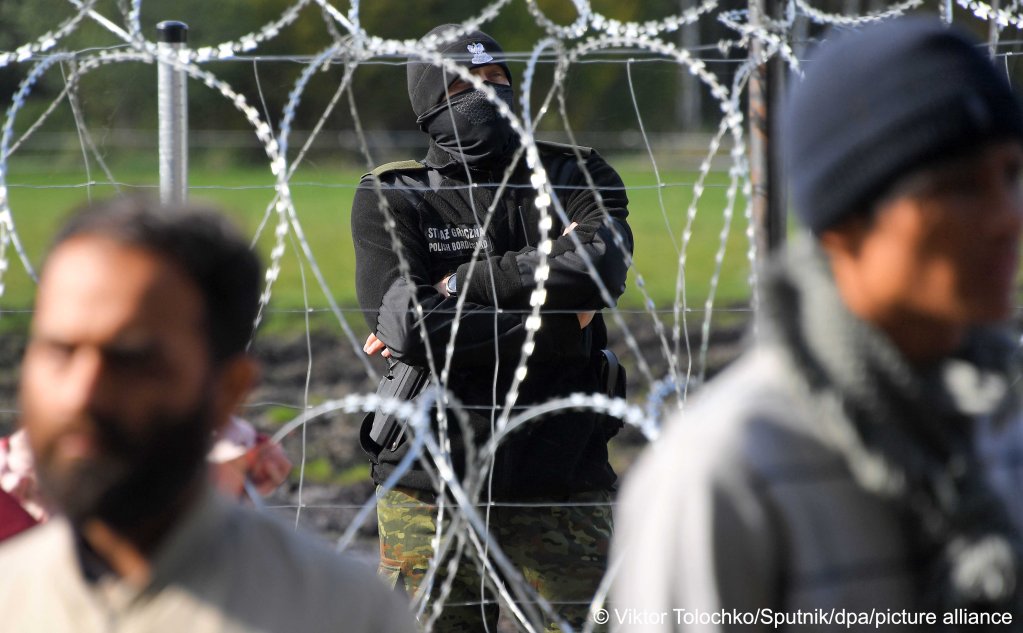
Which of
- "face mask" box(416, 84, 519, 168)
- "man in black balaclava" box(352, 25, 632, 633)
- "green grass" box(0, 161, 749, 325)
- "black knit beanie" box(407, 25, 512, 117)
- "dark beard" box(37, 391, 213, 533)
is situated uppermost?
"black knit beanie" box(407, 25, 512, 117)

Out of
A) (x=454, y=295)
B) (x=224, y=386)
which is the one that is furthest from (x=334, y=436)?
(x=224, y=386)

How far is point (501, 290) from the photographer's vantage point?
3049mm

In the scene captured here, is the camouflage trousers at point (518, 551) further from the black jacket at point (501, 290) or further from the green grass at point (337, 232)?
the green grass at point (337, 232)

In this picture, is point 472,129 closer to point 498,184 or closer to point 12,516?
point 498,184

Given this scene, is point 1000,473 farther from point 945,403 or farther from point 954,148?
point 954,148

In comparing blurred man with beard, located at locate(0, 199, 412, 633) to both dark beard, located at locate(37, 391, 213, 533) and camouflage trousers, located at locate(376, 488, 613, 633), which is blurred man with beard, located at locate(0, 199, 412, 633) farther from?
camouflage trousers, located at locate(376, 488, 613, 633)

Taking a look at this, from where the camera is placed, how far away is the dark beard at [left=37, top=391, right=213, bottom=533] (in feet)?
4.12

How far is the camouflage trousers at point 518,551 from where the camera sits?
302 centimetres

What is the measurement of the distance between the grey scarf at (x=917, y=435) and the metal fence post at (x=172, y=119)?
2.16m

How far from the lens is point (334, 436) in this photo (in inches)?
302

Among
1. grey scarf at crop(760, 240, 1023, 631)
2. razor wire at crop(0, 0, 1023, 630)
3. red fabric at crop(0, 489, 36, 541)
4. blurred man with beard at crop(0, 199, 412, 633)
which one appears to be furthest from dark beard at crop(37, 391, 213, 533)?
razor wire at crop(0, 0, 1023, 630)

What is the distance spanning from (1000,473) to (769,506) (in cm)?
30

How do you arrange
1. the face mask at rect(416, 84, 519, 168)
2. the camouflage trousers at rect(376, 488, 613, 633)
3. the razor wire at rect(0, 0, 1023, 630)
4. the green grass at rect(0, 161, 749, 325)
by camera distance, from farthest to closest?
the green grass at rect(0, 161, 749, 325), the face mask at rect(416, 84, 519, 168), the camouflage trousers at rect(376, 488, 613, 633), the razor wire at rect(0, 0, 1023, 630)

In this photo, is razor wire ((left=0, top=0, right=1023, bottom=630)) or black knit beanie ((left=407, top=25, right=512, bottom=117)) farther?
black knit beanie ((left=407, top=25, right=512, bottom=117))
